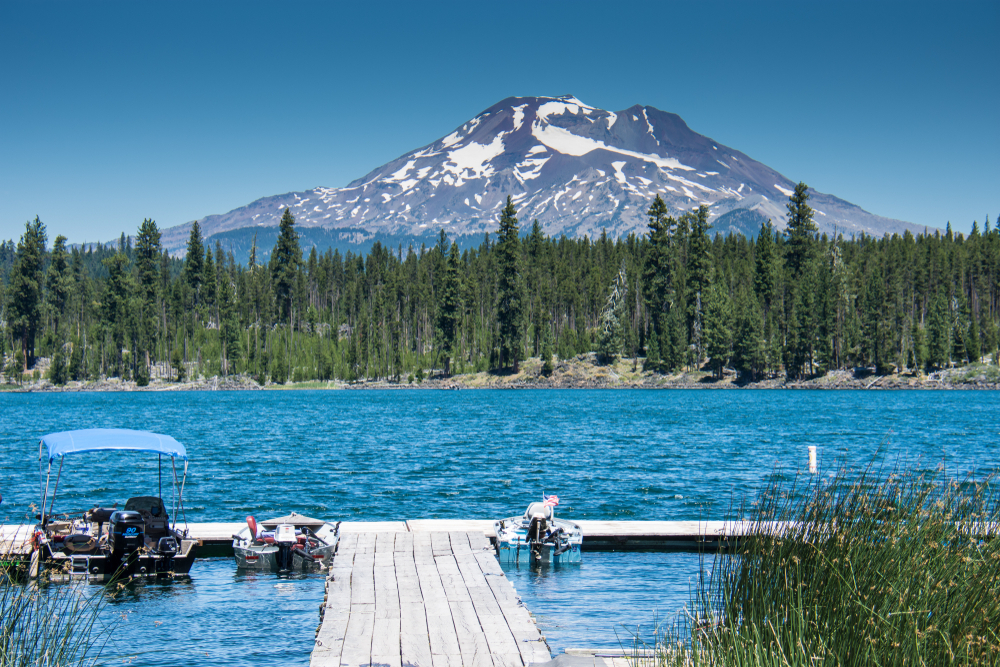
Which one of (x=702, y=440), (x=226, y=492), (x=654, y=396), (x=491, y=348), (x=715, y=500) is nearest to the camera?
(x=715, y=500)

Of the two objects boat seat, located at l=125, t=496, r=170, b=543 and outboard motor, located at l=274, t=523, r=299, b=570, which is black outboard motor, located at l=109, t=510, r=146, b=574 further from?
outboard motor, located at l=274, t=523, r=299, b=570

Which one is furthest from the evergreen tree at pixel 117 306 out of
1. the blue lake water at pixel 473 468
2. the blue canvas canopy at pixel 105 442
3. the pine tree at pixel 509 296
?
the blue canvas canopy at pixel 105 442

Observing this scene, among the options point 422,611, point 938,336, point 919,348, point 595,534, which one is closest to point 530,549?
point 595,534

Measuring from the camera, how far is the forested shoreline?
398 ft

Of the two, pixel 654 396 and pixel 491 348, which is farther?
pixel 491 348

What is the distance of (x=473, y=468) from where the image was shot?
36.9 meters

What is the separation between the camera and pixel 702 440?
1916 inches

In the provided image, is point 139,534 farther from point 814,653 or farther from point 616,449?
point 616,449

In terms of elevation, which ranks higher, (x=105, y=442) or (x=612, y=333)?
(x=612, y=333)

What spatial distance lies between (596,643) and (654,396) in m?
91.5

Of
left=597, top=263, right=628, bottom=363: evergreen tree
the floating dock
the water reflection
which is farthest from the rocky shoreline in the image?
the water reflection

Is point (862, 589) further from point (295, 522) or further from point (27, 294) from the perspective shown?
point (27, 294)

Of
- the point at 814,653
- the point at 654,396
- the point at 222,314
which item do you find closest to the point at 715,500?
the point at 814,653

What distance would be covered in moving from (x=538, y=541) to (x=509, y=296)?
385ft
